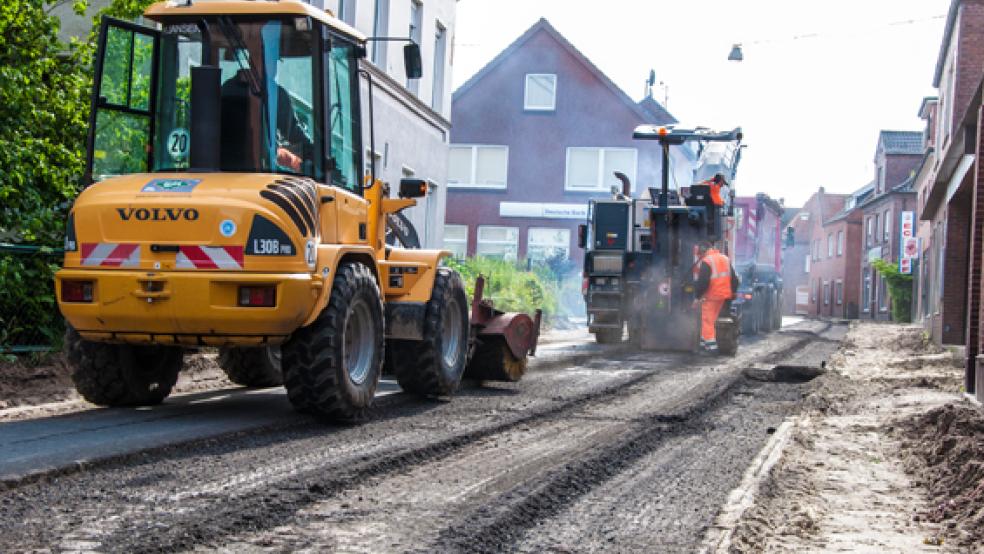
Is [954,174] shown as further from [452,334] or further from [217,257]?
[217,257]

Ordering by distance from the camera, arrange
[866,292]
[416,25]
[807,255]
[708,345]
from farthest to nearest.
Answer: [807,255]
[866,292]
[416,25]
[708,345]

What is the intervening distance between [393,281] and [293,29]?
2.42 m

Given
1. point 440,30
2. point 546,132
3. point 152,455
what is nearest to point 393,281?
point 152,455

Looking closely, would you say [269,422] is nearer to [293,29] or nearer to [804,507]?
[293,29]

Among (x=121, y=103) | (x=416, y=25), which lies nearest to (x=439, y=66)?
(x=416, y=25)

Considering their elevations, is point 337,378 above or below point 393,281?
below

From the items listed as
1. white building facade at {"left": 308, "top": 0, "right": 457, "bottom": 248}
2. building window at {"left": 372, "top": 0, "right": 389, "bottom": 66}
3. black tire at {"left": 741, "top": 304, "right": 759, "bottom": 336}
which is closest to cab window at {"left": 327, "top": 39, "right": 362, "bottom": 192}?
white building facade at {"left": 308, "top": 0, "right": 457, "bottom": 248}

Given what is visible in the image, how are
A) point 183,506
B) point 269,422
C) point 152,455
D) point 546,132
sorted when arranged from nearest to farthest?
point 183,506 < point 152,455 < point 269,422 < point 546,132

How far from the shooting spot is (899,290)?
4522 cm

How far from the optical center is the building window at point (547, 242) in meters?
42.8

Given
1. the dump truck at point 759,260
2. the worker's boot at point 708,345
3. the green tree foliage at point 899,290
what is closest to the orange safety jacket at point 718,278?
the worker's boot at point 708,345

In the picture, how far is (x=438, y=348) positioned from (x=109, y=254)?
10.2ft

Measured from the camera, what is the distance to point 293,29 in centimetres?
855

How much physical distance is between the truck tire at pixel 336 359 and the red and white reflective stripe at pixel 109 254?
48.4 inches
